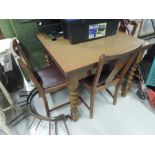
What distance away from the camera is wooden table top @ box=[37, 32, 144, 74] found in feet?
3.59

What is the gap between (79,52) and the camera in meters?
1.21

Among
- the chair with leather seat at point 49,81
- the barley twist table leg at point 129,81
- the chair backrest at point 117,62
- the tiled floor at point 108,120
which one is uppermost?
the chair backrest at point 117,62

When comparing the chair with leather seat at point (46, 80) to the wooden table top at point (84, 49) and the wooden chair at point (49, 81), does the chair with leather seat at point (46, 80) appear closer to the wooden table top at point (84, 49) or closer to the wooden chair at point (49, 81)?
the wooden chair at point (49, 81)

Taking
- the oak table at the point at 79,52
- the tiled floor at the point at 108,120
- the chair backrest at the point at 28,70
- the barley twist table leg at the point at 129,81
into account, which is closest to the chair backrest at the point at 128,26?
the oak table at the point at 79,52

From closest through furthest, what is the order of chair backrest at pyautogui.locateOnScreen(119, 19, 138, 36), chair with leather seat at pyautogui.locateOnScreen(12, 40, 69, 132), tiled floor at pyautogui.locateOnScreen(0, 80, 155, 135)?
1. chair with leather seat at pyautogui.locateOnScreen(12, 40, 69, 132)
2. tiled floor at pyautogui.locateOnScreen(0, 80, 155, 135)
3. chair backrest at pyautogui.locateOnScreen(119, 19, 138, 36)

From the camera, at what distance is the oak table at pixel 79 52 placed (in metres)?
1.08

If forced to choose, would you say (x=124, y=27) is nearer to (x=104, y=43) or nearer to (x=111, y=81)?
(x=104, y=43)

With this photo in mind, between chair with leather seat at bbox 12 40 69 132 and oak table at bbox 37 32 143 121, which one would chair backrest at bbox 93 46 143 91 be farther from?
chair with leather seat at bbox 12 40 69 132

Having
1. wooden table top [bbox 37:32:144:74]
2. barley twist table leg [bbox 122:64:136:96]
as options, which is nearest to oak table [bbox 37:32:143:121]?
wooden table top [bbox 37:32:144:74]

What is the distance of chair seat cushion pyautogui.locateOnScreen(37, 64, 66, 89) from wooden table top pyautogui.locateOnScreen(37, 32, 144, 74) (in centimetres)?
26

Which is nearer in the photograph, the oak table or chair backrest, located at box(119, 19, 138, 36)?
the oak table

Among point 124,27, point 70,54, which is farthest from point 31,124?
point 124,27

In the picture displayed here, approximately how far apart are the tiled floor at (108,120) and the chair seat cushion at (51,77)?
44 centimetres

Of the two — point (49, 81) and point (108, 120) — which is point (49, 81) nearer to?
point (49, 81)
